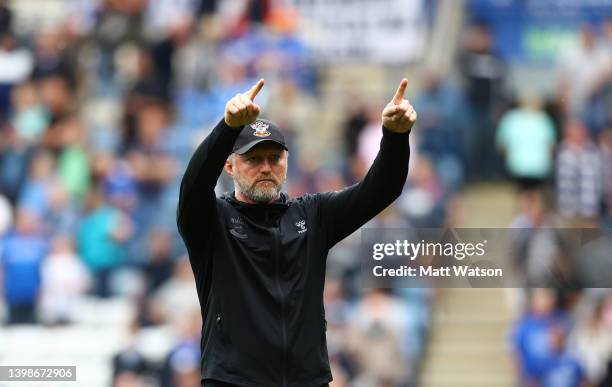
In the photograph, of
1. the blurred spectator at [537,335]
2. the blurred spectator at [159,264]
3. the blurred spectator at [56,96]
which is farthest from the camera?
the blurred spectator at [56,96]

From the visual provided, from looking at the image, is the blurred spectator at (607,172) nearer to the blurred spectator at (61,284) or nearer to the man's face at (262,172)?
the blurred spectator at (61,284)

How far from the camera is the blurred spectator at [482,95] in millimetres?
13328

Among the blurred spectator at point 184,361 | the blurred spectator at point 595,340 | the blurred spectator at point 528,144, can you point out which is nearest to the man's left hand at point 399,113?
the blurred spectator at point 184,361

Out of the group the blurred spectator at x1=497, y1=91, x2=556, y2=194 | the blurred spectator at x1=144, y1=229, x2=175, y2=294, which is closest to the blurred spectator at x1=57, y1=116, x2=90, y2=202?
the blurred spectator at x1=144, y1=229, x2=175, y2=294

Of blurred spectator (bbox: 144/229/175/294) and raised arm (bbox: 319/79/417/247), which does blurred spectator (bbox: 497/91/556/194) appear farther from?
raised arm (bbox: 319/79/417/247)

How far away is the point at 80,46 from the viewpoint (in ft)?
50.0

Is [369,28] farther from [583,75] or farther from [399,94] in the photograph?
[399,94]

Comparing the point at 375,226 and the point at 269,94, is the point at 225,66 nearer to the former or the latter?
the point at 269,94

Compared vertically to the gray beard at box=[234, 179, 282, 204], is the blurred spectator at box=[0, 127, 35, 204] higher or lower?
higher

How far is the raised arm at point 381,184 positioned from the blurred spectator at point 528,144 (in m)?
7.61

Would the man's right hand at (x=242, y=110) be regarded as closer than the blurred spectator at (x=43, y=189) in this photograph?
Yes

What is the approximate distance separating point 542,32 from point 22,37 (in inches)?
238

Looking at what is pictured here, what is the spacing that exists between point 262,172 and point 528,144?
8160mm

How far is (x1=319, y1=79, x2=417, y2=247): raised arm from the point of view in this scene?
4.93m
